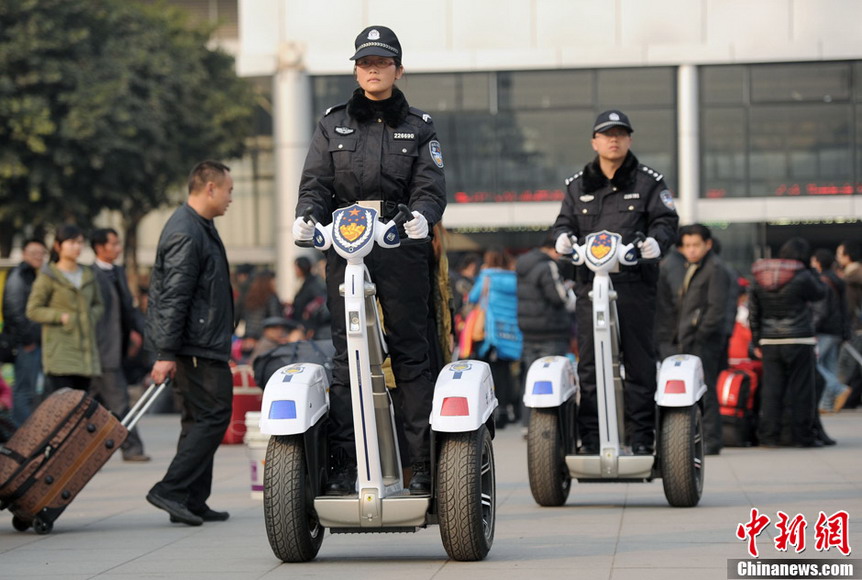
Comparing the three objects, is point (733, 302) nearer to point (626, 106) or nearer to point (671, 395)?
point (671, 395)

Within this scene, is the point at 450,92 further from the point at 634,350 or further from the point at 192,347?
the point at 192,347

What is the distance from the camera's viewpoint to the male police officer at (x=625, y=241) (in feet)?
29.0

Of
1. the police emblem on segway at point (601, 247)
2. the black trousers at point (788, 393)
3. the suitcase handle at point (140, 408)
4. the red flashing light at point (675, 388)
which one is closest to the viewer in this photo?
the police emblem on segway at point (601, 247)

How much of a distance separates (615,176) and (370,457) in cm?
312

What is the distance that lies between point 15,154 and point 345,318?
89.7ft

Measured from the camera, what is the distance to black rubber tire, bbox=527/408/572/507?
8672 mm

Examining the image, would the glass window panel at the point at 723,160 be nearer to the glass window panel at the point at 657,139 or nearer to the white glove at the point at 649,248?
the glass window panel at the point at 657,139

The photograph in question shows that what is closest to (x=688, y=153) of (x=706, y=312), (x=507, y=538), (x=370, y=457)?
(x=706, y=312)

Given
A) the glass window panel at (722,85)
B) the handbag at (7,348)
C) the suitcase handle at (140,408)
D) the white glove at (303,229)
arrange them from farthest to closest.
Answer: the glass window panel at (722,85), the handbag at (7,348), the suitcase handle at (140,408), the white glove at (303,229)

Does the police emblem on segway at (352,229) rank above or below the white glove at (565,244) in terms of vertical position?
above

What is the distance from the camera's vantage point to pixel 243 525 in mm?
8562

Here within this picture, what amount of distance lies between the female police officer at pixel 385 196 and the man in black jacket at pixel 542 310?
26.1 feet

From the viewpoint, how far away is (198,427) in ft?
28.5

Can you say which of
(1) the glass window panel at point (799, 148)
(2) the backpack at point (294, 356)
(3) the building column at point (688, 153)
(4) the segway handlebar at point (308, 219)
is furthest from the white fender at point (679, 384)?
(1) the glass window panel at point (799, 148)
